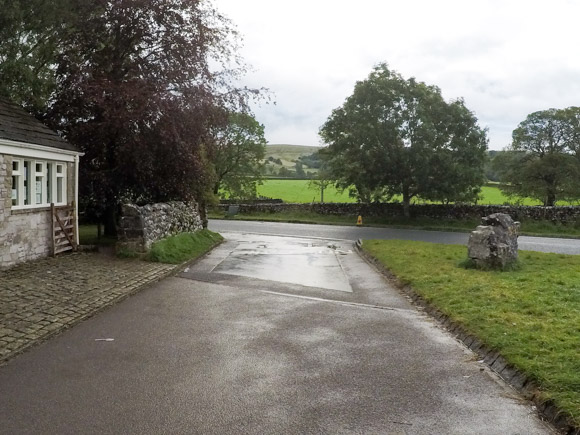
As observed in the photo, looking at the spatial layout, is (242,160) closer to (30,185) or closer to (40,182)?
(40,182)

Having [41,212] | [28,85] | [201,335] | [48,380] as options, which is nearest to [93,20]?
[28,85]

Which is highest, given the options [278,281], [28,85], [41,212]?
[28,85]

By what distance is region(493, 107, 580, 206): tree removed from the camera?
40.9 metres

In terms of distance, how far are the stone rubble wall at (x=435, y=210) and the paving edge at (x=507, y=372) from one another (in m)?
27.1

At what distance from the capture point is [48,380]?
5.65m

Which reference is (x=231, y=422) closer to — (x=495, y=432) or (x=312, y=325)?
(x=495, y=432)

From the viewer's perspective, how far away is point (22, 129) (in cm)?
1369

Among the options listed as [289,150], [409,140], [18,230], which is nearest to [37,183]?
[18,230]

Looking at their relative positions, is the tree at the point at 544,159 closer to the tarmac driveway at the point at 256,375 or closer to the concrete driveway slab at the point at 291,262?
the concrete driveway slab at the point at 291,262

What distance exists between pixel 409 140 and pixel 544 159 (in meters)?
14.1

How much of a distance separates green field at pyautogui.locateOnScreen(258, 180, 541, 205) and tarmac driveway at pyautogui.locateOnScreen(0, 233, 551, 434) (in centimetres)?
4229

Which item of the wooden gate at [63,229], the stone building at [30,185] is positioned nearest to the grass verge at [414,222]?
the wooden gate at [63,229]

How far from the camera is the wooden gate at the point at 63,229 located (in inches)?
567

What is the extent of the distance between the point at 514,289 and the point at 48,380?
27.6 ft
